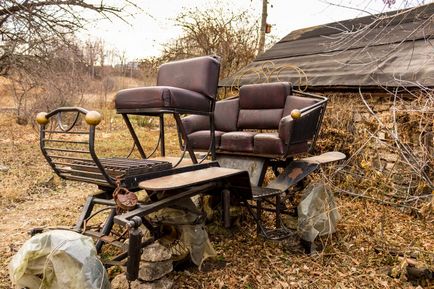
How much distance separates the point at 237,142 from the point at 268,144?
1.47ft

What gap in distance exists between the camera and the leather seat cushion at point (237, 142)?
4023 mm

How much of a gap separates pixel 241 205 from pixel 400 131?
2683mm

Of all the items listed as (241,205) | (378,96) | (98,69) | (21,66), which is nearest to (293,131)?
(241,205)

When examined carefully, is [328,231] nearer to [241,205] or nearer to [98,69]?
[241,205]

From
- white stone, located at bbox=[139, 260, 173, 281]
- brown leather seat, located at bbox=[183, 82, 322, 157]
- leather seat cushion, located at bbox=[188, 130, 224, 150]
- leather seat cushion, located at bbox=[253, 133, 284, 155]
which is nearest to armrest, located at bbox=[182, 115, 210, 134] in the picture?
brown leather seat, located at bbox=[183, 82, 322, 157]

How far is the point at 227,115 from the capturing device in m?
5.23

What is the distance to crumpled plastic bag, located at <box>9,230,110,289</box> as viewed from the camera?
1.90 m

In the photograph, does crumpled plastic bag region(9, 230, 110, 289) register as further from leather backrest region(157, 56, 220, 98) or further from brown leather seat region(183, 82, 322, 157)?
brown leather seat region(183, 82, 322, 157)

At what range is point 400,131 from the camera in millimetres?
4965

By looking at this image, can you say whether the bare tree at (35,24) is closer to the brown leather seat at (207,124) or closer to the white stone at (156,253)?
the brown leather seat at (207,124)

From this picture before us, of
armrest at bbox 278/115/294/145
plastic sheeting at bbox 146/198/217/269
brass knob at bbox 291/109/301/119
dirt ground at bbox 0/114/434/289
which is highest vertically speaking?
brass knob at bbox 291/109/301/119

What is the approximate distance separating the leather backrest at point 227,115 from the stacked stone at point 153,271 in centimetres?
279

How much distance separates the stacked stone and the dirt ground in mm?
256

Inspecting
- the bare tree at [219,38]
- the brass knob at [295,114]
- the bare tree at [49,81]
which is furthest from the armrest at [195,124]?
the bare tree at [219,38]
